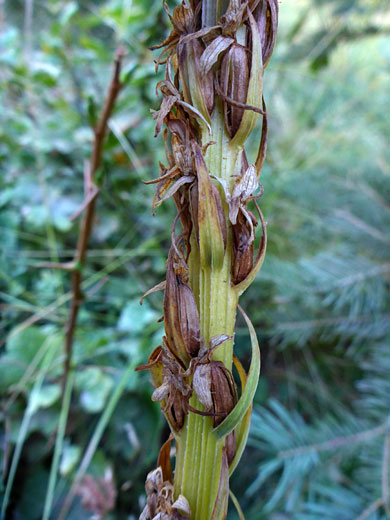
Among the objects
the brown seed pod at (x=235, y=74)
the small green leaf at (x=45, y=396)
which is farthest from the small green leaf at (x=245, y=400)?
the small green leaf at (x=45, y=396)

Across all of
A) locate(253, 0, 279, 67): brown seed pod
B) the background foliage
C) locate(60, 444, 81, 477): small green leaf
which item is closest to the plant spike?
locate(253, 0, 279, 67): brown seed pod

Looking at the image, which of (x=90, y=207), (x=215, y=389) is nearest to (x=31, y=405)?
(x=90, y=207)

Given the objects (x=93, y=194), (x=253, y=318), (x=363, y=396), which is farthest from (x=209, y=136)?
(x=363, y=396)

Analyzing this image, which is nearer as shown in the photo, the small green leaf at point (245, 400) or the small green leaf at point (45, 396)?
the small green leaf at point (245, 400)

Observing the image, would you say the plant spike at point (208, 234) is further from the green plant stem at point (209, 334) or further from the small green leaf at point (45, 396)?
the small green leaf at point (45, 396)

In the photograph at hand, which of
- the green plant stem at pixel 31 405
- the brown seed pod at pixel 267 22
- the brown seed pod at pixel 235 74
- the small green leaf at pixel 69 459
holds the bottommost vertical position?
the small green leaf at pixel 69 459

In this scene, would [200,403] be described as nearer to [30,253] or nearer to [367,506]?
[367,506]

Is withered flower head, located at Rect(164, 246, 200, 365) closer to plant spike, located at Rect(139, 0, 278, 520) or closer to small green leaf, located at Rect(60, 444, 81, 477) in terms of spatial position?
plant spike, located at Rect(139, 0, 278, 520)
